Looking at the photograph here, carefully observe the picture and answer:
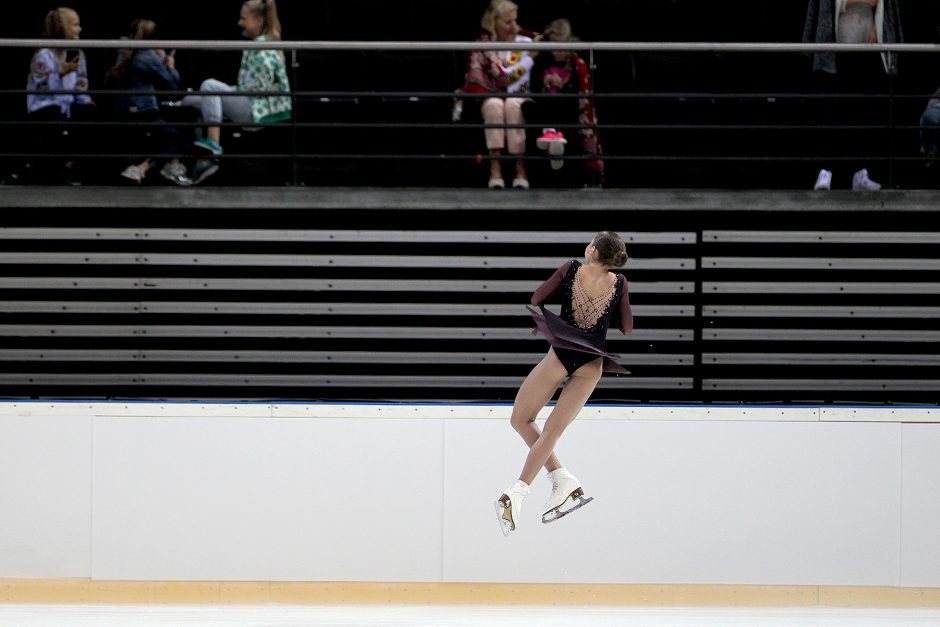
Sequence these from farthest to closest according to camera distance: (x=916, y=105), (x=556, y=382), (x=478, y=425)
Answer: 1. (x=916, y=105)
2. (x=478, y=425)
3. (x=556, y=382)

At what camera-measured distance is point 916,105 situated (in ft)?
27.6

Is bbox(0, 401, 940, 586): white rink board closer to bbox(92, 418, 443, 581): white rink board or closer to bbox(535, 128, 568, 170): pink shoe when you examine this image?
bbox(92, 418, 443, 581): white rink board

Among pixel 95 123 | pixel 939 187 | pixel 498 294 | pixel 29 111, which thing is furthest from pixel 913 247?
pixel 29 111

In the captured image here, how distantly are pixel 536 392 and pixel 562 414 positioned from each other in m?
0.17

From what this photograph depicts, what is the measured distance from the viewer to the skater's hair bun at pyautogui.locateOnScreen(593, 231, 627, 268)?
509 cm

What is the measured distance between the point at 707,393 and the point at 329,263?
2.49m

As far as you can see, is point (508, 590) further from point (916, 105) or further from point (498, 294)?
point (916, 105)

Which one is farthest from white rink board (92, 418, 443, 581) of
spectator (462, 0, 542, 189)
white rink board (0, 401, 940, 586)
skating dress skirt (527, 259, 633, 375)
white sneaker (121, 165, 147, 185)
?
spectator (462, 0, 542, 189)

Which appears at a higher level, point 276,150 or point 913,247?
point 276,150

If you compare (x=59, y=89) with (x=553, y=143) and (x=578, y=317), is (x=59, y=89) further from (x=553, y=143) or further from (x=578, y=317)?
(x=578, y=317)

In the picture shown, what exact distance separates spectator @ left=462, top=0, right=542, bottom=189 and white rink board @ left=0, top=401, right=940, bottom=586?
5.96 ft

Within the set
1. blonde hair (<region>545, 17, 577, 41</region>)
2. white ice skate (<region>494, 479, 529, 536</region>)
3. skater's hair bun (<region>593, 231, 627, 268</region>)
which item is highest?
blonde hair (<region>545, 17, 577, 41</region>)

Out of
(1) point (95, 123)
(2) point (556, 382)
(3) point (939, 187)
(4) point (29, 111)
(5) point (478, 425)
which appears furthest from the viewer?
(3) point (939, 187)

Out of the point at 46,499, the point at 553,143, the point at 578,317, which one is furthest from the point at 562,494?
the point at 46,499
